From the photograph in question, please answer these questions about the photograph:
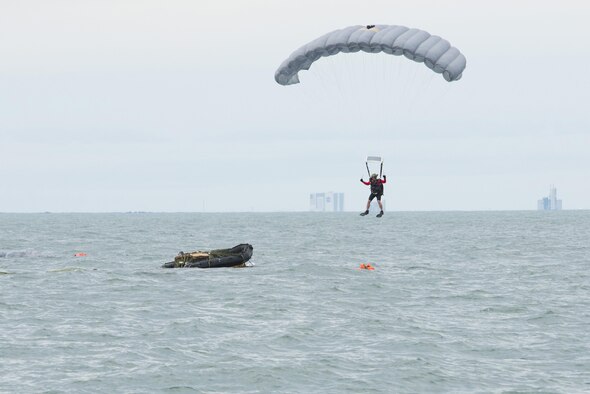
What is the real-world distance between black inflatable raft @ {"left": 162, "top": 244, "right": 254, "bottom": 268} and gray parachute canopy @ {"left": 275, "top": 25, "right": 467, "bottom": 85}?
11845mm

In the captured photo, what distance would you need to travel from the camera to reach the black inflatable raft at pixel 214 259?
142 feet

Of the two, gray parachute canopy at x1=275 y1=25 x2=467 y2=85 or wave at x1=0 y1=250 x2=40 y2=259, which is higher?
gray parachute canopy at x1=275 y1=25 x2=467 y2=85

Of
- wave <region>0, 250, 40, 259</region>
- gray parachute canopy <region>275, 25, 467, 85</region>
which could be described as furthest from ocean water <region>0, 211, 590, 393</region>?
wave <region>0, 250, 40, 259</region>

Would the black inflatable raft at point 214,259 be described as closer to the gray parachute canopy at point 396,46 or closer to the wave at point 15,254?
the gray parachute canopy at point 396,46

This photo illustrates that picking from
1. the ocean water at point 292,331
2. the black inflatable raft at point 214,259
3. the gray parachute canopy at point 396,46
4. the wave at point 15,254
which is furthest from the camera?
the wave at point 15,254

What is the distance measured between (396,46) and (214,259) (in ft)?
49.2

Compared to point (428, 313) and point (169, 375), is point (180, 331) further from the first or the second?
point (428, 313)

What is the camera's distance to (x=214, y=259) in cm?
4344

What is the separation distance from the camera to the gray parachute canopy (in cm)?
3469

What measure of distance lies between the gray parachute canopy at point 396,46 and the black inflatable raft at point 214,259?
11.8 m

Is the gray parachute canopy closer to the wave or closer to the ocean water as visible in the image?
the ocean water

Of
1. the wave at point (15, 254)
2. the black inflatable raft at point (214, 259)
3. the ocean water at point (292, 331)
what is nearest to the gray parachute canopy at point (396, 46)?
the ocean water at point (292, 331)

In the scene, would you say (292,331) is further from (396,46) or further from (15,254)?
(15,254)

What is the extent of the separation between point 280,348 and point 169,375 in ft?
12.9
